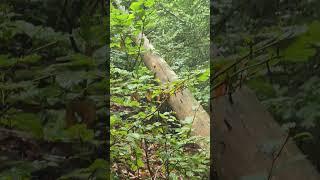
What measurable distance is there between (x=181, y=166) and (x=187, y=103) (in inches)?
16.3

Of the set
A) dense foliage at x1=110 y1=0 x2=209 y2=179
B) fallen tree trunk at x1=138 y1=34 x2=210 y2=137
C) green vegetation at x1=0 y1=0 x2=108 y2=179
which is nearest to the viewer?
green vegetation at x1=0 y1=0 x2=108 y2=179

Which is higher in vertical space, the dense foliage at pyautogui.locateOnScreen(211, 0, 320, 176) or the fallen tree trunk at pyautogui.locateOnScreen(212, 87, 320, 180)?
the dense foliage at pyautogui.locateOnScreen(211, 0, 320, 176)

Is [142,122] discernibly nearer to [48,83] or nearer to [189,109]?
[189,109]

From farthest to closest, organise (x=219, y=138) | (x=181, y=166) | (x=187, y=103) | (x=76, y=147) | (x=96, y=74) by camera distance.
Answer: (x=187, y=103), (x=181, y=166), (x=219, y=138), (x=76, y=147), (x=96, y=74)

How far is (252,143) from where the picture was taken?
4.23 feet

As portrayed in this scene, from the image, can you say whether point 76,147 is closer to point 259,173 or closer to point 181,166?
point 259,173

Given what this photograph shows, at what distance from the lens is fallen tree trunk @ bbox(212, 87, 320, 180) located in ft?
4.09

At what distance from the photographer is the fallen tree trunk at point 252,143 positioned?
1248 millimetres

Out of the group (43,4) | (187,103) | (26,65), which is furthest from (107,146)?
(187,103)

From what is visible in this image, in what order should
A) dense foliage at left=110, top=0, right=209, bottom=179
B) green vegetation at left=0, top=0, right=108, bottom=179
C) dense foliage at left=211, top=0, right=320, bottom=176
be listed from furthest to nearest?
dense foliage at left=110, top=0, right=209, bottom=179 < dense foliage at left=211, top=0, right=320, bottom=176 < green vegetation at left=0, top=0, right=108, bottom=179

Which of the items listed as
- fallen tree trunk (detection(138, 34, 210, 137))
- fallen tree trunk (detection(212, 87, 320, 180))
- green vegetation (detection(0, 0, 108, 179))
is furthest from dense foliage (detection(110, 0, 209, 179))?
green vegetation (detection(0, 0, 108, 179))

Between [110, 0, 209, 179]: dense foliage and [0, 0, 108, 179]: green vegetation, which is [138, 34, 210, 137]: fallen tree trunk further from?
[0, 0, 108, 179]: green vegetation

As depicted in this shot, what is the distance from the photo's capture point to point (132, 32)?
7.72ft

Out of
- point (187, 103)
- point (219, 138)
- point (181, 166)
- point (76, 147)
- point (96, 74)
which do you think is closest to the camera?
point (96, 74)
